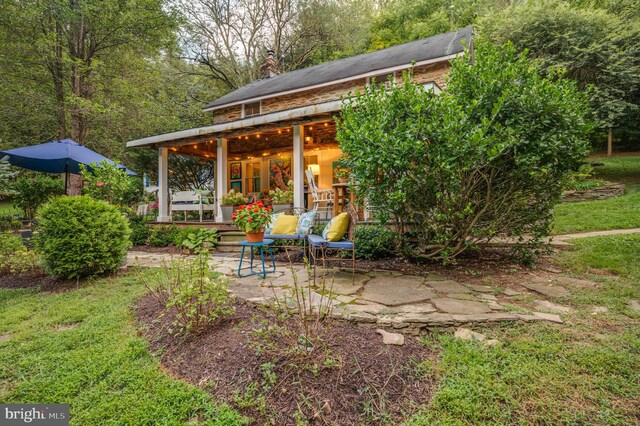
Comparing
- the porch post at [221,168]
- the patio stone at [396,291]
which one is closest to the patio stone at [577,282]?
the patio stone at [396,291]

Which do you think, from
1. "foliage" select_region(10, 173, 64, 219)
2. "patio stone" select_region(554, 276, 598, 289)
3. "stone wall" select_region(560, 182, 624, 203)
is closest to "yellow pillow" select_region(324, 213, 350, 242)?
"patio stone" select_region(554, 276, 598, 289)

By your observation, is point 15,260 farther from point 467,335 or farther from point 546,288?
point 546,288

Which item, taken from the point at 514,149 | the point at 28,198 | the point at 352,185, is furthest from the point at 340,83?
the point at 28,198

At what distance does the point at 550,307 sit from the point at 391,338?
1700mm

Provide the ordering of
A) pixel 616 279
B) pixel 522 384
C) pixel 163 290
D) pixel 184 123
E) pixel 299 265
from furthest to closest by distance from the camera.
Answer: pixel 184 123
pixel 299 265
pixel 616 279
pixel 163 290
pixel 522 384

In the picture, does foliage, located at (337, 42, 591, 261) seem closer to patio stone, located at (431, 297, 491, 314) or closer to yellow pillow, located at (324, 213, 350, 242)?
yellow pillow, located at (324, 213, 350, 242)

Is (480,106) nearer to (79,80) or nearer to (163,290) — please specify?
(163,290)

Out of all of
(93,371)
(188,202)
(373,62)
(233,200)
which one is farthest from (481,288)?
(373,62)

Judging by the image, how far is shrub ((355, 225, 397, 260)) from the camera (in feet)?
15.9

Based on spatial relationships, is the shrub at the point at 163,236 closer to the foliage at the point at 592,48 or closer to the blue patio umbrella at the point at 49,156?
the blue patio umbrella at the point at 49,156

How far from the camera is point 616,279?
11.0 ft

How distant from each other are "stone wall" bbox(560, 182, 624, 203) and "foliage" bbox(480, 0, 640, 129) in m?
2.35

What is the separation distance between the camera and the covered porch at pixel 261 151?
675 cm

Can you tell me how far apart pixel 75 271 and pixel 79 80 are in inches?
338
